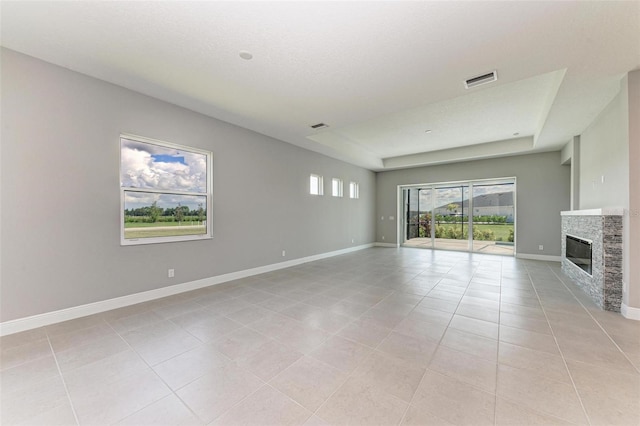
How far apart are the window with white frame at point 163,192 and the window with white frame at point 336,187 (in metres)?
4.04

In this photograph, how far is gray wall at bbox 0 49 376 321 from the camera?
274cm

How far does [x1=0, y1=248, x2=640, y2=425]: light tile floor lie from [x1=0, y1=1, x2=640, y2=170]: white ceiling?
297 cm

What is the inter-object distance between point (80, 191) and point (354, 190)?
7136mm

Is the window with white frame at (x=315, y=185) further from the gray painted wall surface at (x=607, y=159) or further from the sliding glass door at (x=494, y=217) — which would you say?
the gray painted wall surface at (x=607, y=159)

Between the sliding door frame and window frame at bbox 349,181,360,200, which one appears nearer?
the sliding door frame

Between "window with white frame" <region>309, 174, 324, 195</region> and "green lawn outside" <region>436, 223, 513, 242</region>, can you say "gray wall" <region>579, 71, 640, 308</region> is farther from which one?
"window with white frame" <region>309, 174, 324, 195</region>

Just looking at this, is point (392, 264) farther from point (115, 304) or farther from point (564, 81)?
point (115, 304)

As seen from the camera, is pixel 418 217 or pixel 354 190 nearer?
pixel 354 190

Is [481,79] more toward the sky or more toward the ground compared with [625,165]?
more toward the sky

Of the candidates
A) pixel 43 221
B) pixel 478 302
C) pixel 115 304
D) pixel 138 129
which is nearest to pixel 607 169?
Result: pixel 478 302

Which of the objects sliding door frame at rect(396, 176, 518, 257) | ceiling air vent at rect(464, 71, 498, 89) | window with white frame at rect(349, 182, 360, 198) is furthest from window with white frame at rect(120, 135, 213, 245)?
sliding door frame at rect(396, 176, 518, 257)

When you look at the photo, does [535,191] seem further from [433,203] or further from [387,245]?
[387,245]

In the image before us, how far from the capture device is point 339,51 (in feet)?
8.80

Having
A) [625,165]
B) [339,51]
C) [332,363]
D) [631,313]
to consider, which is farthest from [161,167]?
[631,313]
